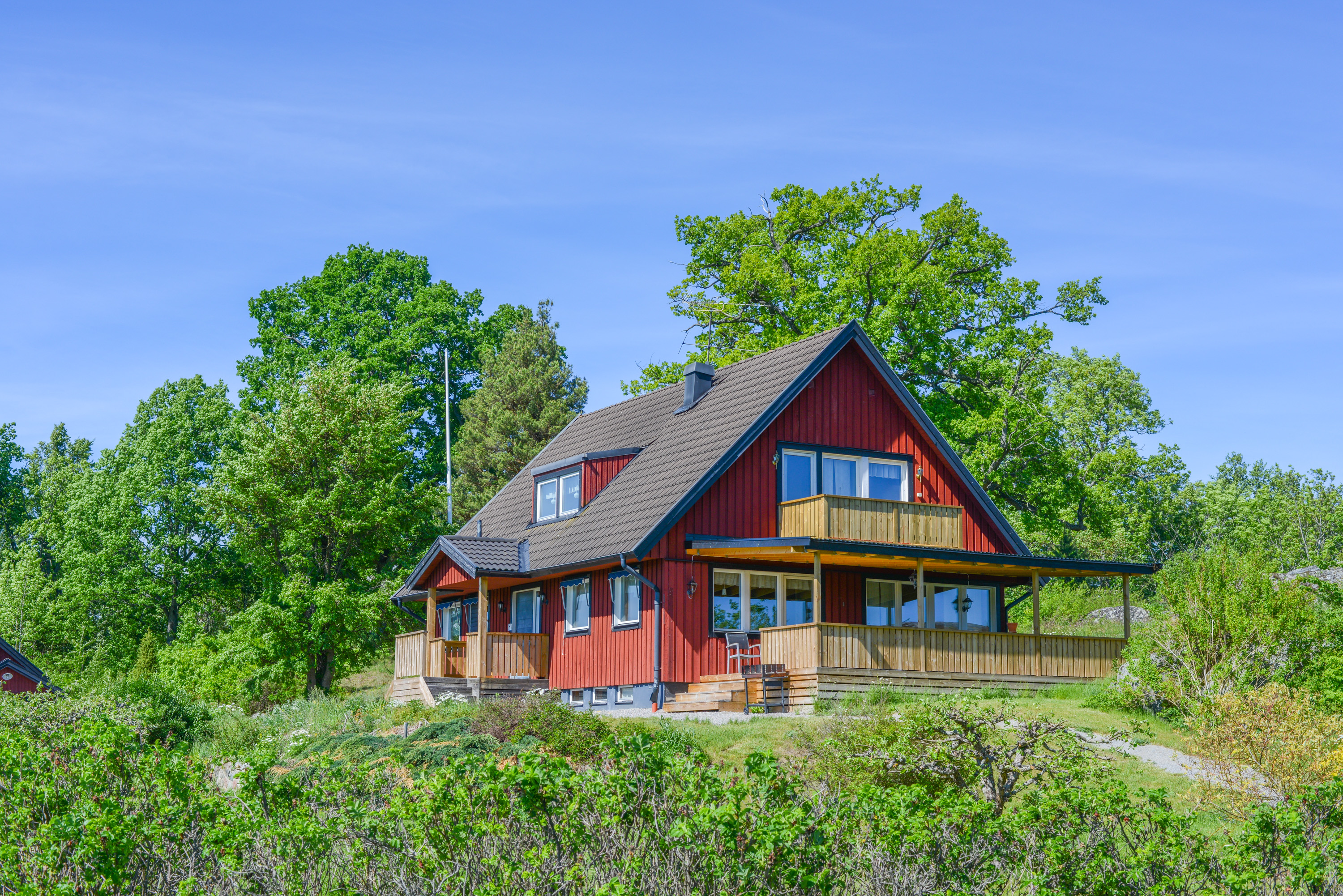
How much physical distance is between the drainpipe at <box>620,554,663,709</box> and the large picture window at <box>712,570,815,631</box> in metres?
1.17

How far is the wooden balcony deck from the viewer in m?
22.4

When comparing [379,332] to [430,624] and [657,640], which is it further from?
[657,640]

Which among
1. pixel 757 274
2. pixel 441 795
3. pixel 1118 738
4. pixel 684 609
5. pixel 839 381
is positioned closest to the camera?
pixel 441 795

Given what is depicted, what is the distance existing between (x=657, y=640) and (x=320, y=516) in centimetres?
1270

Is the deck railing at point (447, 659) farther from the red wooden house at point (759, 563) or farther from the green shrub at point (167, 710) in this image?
the green shrub at point (167, 710)

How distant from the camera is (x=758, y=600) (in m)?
25.5

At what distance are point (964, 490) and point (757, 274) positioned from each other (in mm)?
12288

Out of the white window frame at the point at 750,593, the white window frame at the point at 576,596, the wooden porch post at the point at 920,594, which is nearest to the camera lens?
the wooden porch post at the point at 920,594

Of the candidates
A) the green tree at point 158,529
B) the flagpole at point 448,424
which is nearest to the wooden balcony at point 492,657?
the flagpole at point 448,424

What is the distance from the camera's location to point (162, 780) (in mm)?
8062

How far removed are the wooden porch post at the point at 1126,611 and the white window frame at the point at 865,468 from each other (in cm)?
471

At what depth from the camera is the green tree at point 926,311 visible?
3697cm

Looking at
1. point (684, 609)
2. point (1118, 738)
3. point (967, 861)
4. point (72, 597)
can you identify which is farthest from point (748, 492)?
point (72, 597)

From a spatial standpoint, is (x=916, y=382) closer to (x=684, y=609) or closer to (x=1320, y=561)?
(x=1320, y=561)
